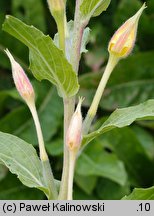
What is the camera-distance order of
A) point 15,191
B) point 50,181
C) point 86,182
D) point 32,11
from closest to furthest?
point 50,181, point 86,182, point 15,191, point 32,11

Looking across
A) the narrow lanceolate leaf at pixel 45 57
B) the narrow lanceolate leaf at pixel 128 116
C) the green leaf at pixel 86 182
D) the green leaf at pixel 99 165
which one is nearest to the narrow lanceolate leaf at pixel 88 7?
the narrow lanceolate leaf at pixel 45 57

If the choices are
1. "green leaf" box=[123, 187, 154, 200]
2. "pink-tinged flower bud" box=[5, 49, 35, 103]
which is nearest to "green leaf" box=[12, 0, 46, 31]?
"pink-tinged flower bud" box=[5, 49, 35, 103]

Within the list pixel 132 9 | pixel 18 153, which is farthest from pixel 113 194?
pixel 18 153

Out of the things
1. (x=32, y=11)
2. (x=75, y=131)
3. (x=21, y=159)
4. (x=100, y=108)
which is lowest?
(x=100, y=108)

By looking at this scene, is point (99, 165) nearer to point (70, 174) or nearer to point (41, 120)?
point (41, 120)

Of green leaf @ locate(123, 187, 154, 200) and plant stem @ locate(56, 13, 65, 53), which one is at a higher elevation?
plant stem @ locate(56, 13, 65, 53)

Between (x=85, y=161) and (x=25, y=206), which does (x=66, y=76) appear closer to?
(x=25, y=206)

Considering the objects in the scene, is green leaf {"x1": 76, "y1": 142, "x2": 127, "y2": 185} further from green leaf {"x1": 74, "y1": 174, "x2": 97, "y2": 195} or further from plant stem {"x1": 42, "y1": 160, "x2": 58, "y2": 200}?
plant stem {"x1": 42, "y1": 160, "x2": 58, "y2": 200}

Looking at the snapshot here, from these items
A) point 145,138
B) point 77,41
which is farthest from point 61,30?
point 145,138
